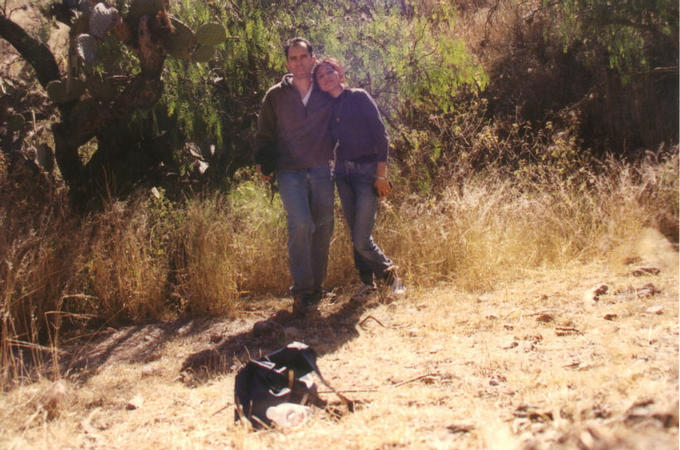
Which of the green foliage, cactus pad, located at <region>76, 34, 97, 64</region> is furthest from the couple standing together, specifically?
the green foliage

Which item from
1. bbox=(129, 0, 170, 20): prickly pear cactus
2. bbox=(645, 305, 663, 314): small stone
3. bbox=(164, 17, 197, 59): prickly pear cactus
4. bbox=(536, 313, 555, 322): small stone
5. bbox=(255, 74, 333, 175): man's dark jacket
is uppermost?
bbox=(129, 0, 170, 20): prickly pear cactus

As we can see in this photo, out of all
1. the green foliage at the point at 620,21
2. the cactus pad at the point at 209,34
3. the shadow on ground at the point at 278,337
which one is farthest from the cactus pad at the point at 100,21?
the green foliage at the point at 620,21

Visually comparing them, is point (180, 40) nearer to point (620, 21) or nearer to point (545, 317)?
point (545, 317)

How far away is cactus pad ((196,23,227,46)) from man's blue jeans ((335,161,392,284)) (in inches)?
51.1

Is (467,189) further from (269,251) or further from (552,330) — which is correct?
(552,330)

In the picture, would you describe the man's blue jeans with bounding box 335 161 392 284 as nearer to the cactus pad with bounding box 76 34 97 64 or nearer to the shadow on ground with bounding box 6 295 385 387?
the shadow on ground with bounding box 6 295 385 387

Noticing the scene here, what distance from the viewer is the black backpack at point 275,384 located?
2910 millimetres

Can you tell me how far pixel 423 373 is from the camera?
3.21 m

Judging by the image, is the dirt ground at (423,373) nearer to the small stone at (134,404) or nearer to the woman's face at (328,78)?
the small stone at (134,404)

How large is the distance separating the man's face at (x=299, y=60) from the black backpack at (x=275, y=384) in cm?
191

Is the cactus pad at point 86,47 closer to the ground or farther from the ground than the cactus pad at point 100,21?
closer to the ground

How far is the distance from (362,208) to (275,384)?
181 centimetres

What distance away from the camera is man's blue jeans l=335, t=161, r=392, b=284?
4566 millimetres

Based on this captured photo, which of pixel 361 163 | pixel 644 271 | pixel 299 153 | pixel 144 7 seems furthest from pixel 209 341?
pixel 644 271
